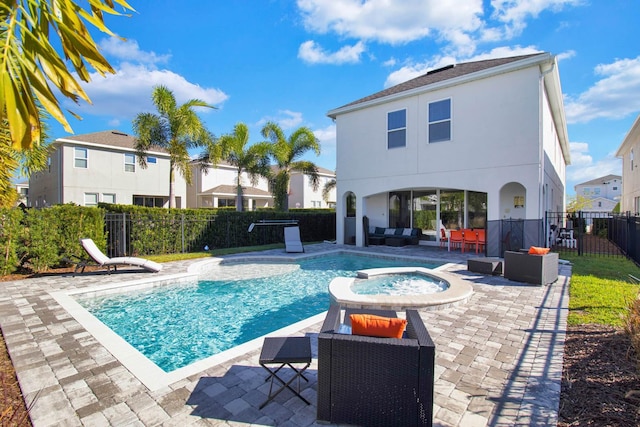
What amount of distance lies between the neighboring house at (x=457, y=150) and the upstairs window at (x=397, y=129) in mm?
46

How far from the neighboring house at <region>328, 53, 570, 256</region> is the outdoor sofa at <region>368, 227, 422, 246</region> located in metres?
0.64

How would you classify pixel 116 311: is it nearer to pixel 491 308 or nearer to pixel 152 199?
pixel 491 308

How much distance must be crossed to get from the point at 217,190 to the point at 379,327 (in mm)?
30373

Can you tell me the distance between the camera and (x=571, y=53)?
1182 cm

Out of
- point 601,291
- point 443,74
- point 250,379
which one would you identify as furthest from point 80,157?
point 601,291

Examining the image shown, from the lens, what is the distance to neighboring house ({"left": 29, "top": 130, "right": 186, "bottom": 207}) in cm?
2250

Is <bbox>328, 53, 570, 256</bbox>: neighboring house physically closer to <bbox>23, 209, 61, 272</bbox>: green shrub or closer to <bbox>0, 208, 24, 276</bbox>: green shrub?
<bbox>23, 209, 61, 272</bbox>: green shrub

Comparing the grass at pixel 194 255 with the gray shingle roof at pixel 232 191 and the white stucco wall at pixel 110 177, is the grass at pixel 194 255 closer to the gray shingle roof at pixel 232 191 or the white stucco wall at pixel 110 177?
the white stucco wall at pixel 110 177

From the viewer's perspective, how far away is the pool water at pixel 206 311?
5484mm

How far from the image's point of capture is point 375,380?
2.77m

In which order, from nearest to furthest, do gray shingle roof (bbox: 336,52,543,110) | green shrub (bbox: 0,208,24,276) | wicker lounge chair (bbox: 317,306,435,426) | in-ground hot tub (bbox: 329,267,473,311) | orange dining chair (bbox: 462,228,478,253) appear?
wicker lounge chair (bbox: 317,306,435,426)
in-ground hot tub (bbox: 329,267,473,311)
green shrub (bbox: 0,208,24,276)
orange dining chair (bbox: 462,228,478,253)
gray shingle roof (bbox: 336,52,543,110)

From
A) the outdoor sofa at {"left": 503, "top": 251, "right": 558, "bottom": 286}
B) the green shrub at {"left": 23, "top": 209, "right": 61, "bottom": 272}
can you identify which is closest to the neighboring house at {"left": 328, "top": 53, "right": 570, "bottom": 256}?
the outdoor sofa at {"left": 503, "top": 251, "right": 558, "bottom": 286}

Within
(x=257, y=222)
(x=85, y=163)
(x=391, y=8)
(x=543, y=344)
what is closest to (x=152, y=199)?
(x=85, y=163)

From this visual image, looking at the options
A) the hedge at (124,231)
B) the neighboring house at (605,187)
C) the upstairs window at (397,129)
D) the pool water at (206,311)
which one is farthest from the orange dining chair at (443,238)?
the neighboring house at (605,187)
